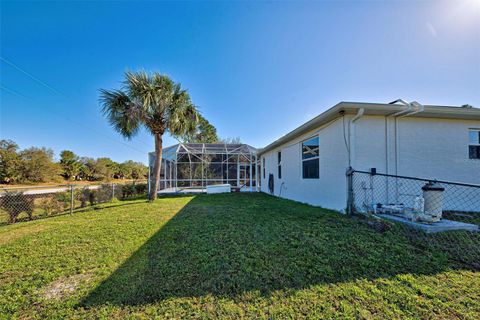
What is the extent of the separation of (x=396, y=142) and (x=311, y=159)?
7.95 ft

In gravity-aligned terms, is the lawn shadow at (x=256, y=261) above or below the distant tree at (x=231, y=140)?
below

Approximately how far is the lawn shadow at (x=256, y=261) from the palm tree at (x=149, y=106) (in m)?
5.78

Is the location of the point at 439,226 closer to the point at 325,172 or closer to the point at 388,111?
the point at 325,172

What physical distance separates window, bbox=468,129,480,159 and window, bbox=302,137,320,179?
13.9 ft

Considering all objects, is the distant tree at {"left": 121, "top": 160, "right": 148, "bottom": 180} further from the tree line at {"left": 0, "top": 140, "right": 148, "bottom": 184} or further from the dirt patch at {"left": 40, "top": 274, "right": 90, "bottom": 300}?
the dirt patch at {"left": 40, "top": 274, "right": 90, "bottom": 300}

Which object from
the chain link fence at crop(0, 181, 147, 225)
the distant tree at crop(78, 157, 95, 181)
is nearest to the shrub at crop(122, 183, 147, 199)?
the chain link fence at crop(0, 181, 147, 225)

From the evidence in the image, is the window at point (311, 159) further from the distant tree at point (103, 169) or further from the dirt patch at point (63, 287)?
the distant tree at point (103, 169)

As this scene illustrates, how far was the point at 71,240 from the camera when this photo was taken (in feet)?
12.2

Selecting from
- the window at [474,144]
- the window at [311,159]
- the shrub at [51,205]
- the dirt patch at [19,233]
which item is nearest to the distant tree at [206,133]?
the shrub at [51,205]

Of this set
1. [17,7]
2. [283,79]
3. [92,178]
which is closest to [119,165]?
[92,178]

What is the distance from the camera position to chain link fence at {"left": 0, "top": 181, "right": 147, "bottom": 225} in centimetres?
556

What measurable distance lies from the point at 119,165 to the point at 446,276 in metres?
49.9

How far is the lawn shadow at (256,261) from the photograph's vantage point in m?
2.08

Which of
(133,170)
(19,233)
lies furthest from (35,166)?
(19,233)
